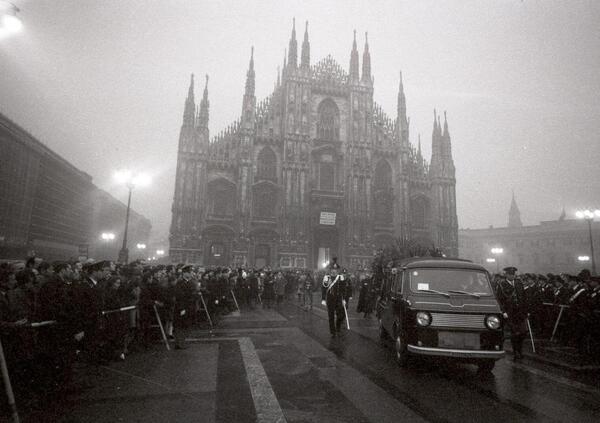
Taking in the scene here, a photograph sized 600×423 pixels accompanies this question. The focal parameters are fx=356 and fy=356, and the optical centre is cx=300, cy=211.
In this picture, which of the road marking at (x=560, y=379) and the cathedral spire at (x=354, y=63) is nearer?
the road marking at (x=560, y=379)

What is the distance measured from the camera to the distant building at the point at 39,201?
28305 millimetres

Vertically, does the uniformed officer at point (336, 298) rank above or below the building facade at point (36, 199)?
below

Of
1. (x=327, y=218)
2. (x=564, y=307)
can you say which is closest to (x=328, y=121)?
(x=327, y=218)

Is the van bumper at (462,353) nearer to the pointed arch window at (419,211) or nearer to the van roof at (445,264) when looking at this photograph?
the van roof at (445,264)

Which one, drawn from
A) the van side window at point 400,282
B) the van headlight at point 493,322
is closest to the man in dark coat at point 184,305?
the van side window at point 400,282

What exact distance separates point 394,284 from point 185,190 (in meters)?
27.8

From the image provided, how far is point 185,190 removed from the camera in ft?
108

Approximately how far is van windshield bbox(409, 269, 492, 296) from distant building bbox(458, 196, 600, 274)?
192 feet

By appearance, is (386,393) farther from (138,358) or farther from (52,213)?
(52,213)

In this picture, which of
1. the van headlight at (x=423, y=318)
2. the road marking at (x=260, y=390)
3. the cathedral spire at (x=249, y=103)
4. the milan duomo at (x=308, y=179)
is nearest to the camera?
the road marking at (x=260, y=390)

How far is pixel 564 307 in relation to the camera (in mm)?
10609

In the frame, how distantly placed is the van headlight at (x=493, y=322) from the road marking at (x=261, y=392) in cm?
403

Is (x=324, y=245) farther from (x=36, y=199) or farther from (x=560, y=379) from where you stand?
(x=560, y=379)

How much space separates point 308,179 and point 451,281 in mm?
29359
